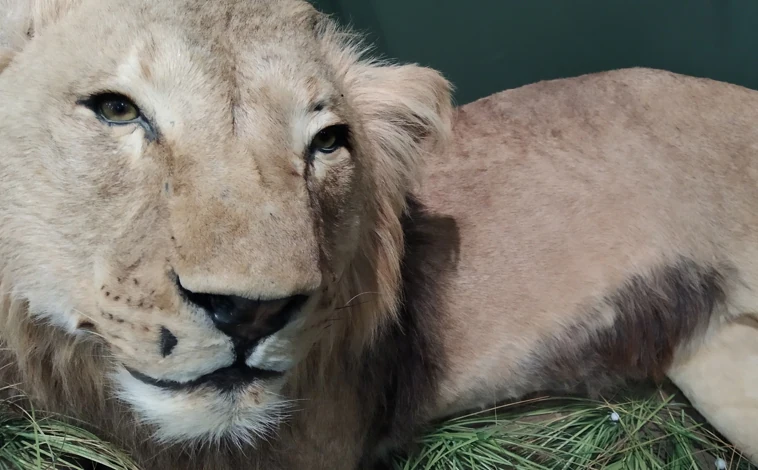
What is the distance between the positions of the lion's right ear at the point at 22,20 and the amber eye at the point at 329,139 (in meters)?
0.60

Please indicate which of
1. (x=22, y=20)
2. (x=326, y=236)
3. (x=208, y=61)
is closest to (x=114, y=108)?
(x=208, y=61)

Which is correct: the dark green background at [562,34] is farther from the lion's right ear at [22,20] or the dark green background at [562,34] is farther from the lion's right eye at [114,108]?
the lion's right eye at [114,108]

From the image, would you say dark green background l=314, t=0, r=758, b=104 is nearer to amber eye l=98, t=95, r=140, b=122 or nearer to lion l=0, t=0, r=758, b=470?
lion l=0, t=0, r=758, b=470

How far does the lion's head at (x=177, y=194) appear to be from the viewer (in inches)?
44.1

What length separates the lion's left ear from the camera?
1.84 m

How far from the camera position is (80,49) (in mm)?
1338

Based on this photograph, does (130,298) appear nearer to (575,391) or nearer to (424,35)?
(575,391)

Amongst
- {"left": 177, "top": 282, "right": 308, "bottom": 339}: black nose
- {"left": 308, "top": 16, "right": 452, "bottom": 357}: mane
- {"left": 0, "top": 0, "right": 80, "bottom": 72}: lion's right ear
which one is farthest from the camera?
{"left": 308, "top": 16, "right": 452, "bottom": 357}: mane

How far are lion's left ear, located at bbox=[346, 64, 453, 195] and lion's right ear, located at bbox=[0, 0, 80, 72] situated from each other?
2.39 feet

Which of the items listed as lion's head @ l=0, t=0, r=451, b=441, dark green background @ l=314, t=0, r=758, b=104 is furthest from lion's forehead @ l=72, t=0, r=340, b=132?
dark green background @ l=314, t=0, r=758, b=104

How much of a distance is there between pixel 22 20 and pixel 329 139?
0.69 metres

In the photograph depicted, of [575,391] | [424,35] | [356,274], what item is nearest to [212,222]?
[356,274]

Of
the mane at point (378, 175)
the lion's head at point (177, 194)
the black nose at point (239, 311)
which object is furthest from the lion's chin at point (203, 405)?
the mane at point (378, 175)

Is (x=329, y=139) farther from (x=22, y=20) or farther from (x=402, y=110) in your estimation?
(x=22, y=20)
